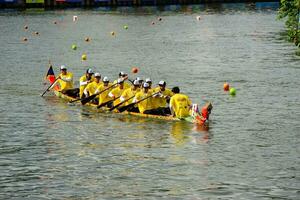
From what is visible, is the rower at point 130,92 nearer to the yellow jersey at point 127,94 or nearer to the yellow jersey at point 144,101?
the yellow jersey at point 127,94

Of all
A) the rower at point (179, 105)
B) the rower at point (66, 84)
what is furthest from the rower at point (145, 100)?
the rower at point (66, 84)

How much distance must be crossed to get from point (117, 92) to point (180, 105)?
23.6 ft

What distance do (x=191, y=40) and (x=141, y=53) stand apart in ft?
61.5

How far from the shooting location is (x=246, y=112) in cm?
5044

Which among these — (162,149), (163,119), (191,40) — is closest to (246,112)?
(163,119)

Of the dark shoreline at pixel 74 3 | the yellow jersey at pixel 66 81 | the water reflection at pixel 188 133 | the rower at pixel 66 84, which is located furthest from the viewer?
the dark shoreline at pixel 74 3

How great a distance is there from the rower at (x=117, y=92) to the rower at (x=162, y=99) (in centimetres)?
340

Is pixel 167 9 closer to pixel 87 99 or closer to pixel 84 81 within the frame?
pixel 84 81

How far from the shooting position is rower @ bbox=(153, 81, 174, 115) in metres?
47.1

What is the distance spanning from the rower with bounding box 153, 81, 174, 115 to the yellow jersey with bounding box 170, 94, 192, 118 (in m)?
1.89

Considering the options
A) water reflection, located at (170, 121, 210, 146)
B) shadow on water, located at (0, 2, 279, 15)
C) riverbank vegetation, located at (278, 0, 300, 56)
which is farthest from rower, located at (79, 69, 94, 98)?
shadow on water, located at (0, 2, 279, 15)

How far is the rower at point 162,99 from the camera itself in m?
47.1

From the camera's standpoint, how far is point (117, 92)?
51.0 m

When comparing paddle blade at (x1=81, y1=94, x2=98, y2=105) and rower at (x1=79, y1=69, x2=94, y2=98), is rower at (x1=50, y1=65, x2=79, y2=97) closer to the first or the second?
rower at (x1=79, y1=69, x2=94, y2=98)
